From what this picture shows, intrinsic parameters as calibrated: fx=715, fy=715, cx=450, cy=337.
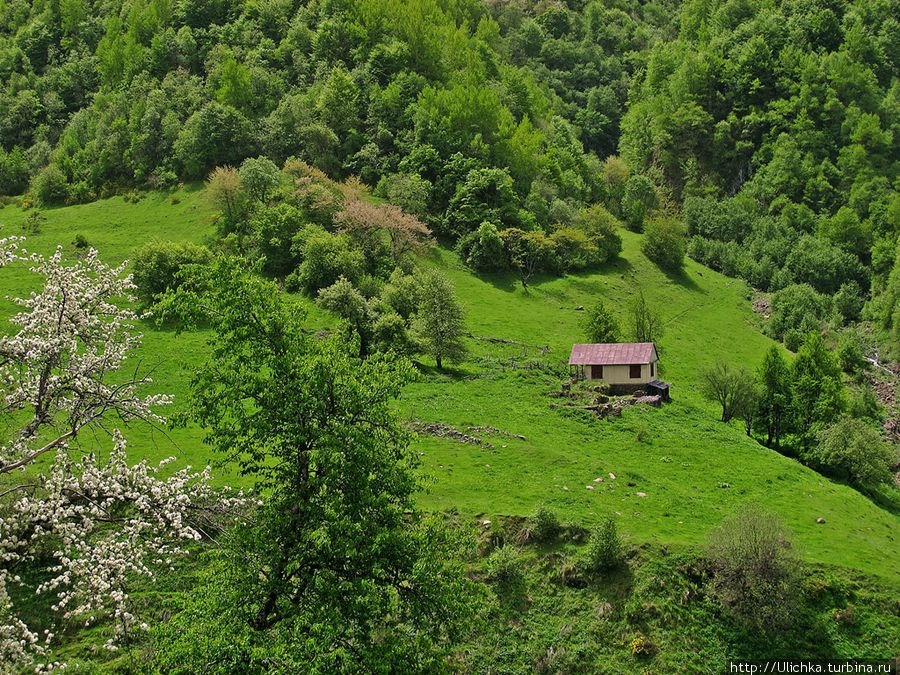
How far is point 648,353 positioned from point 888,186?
90953 mm

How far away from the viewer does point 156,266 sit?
216 ft

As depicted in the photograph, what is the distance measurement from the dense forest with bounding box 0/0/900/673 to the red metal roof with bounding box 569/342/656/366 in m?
2.46

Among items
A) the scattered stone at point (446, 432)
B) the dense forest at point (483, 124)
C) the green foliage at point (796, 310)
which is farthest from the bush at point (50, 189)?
the green foliage at point (796, 310)

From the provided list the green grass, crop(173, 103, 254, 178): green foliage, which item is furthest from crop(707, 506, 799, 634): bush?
crop(173, 103, 254, 178): green foliage

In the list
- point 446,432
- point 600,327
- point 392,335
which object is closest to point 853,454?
point 600,327

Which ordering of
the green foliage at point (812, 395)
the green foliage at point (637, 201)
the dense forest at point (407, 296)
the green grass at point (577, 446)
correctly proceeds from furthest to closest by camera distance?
the green foliage at point (637, 201)
the green foliage at point (812, 395)
the green grass at point (577, 446)
the dense forest at point (407, 296)

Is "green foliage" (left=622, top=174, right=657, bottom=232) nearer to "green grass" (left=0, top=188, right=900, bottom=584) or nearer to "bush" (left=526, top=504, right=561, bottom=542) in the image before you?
"green grass" (left=0, top=188, right=900, bottom=584)

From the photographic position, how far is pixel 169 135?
106m

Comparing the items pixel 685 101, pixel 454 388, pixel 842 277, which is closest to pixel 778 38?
pixel 685 101

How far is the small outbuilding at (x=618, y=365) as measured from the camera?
197ft

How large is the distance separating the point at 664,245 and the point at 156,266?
6681 centimetres

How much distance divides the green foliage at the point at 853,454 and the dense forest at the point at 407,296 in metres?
0.20

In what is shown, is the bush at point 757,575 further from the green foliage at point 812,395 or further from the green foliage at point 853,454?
the green foliage at point 812,395

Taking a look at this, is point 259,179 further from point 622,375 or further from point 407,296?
point 622,375
